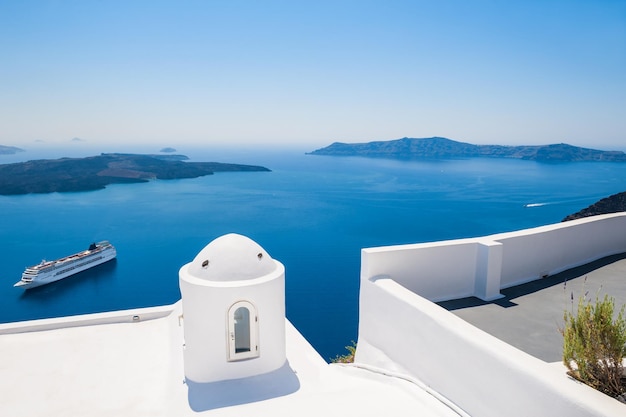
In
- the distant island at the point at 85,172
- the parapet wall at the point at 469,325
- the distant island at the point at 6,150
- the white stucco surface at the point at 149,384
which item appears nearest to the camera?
the parapet wall at the point at 469,325

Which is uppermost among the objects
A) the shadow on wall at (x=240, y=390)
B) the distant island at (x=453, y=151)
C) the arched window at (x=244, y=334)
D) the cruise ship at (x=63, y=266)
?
the distant island at (x=453, y=151)

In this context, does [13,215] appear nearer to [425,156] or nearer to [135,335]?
[135,335]

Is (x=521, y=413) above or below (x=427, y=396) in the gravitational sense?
above

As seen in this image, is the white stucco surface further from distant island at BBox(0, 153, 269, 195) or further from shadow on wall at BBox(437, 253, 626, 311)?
distant island at BBox(0, 153, 269, 195)

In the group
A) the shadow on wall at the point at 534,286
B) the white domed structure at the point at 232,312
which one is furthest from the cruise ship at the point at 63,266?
the shadow on wall at the point at 534,286

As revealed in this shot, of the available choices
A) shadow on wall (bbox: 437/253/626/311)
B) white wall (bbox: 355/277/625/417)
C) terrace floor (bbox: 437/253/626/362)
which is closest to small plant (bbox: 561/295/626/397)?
white wall (bbox: 355/277/625/417)

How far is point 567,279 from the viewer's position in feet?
19.8

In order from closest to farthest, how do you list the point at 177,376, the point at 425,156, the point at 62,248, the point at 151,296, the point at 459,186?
the point at 177,376
the point at 151,296
the point at 62,248
the point at 459,186
the point at 425,156

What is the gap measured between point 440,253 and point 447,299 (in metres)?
0.68

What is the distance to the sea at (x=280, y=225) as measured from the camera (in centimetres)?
3475

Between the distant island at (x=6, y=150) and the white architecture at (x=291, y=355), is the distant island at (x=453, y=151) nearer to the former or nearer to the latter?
the distant island at (x=6, y=150)

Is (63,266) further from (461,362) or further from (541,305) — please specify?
(461,362)

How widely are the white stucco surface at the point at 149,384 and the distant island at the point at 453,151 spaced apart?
161 metres

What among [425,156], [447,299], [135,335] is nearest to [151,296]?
[135,335]
